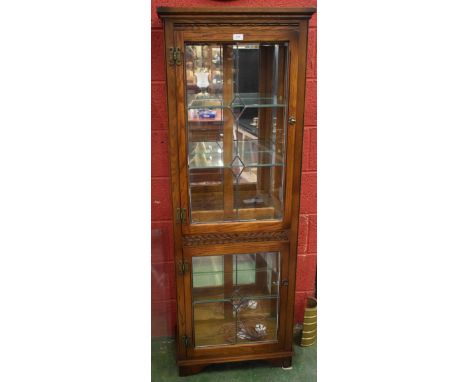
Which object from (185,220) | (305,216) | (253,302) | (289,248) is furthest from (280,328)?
(185,220)

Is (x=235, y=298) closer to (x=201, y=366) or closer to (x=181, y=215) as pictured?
(x=201, y=366)

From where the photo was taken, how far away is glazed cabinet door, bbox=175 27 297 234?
1.47 m

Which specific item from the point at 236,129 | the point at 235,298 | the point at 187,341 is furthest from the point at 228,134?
the point at 187,341

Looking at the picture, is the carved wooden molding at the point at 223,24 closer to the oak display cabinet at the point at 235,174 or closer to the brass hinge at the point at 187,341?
the oak display cabinet at the point at 235,174

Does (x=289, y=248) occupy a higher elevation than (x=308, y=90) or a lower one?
lower

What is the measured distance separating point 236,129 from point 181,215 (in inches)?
16.3

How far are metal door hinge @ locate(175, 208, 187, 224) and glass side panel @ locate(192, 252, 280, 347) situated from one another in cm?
23

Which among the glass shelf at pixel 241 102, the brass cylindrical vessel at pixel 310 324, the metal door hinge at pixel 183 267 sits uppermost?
the glass shelf at pixel 241 102

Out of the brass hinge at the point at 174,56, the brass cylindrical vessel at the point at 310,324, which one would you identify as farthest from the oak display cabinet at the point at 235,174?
the brass cylindrical vessel at the point at 310,324

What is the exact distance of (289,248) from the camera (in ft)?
5.54

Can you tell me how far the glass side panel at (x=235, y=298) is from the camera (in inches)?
70.0

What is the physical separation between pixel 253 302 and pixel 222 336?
0.21m

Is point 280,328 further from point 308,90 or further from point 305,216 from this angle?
point 308,90

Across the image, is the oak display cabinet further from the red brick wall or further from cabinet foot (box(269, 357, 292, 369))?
the red brick wall
